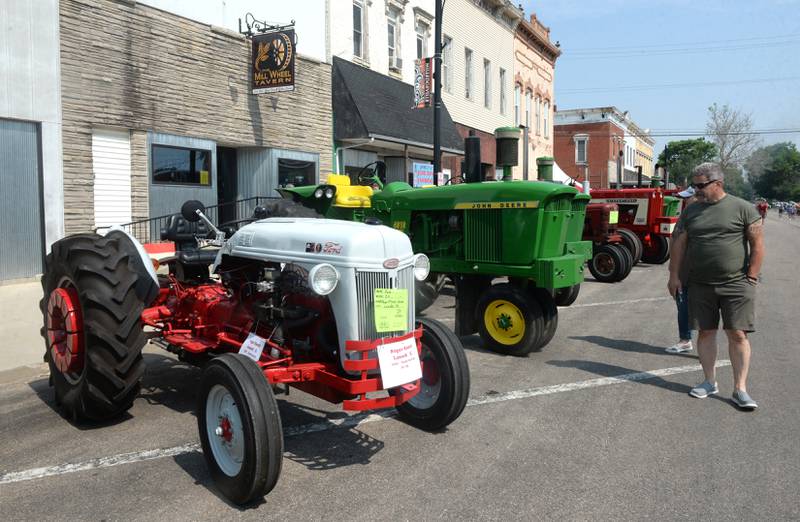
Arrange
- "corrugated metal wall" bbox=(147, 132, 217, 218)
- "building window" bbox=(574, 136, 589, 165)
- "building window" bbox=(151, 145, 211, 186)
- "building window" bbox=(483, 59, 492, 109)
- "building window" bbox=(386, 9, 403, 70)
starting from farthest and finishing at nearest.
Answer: "building window" bbox=(574, 136, 589, 165) → "building window" bbox=(483, 59, 492, 109) → "building window" bbox=(386, 9, 403, 70) → "building window" bbox=(151, 145, 211, 186) → "corrugated metal wall" bbox=(147, 132, 217, 218)

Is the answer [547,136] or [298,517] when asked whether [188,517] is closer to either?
[298,517]

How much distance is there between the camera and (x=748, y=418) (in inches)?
184

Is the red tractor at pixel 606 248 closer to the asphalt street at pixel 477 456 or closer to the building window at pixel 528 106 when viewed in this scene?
the asphalt street at pixel 477 456

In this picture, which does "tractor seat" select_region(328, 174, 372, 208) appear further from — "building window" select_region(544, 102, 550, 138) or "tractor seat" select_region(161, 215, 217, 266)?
"building window" select_region(544, 102, 550, 138)

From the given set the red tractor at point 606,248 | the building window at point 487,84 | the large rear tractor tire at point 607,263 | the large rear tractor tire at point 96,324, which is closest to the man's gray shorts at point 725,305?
the large rear tractor tire at point 96,324

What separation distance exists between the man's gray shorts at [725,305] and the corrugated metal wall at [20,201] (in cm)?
938

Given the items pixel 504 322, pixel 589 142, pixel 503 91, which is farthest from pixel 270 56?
pixel 589 142

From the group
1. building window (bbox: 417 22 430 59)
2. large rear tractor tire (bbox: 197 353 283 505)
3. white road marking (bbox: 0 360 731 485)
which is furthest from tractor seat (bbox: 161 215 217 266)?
building window (bbox: 417 22 430 59)

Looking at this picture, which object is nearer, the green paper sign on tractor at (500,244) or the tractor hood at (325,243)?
the tractor hood at (325,243)

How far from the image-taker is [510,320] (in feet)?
21.7

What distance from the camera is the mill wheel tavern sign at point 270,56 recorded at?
13109 mm

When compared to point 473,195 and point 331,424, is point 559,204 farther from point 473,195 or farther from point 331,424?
point 331,424

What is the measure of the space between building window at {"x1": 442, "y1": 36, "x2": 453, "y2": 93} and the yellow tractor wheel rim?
17.0 m

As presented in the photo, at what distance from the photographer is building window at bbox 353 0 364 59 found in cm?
1758
